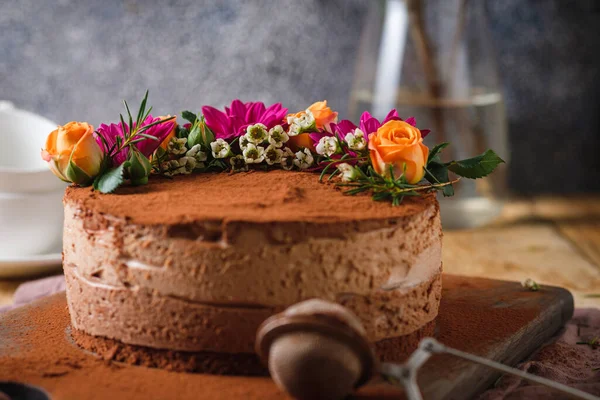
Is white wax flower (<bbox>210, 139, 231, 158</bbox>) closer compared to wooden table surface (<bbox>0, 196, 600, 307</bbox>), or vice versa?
white wax flower (<bbox>210, 139, 231, 158</bbox>)

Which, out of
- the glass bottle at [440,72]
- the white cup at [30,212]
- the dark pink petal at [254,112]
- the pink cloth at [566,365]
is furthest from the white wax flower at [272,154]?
the glass bottle at [440,72]

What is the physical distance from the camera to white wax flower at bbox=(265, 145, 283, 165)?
1.77m

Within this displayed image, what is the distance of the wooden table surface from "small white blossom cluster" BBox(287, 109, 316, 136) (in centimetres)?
98

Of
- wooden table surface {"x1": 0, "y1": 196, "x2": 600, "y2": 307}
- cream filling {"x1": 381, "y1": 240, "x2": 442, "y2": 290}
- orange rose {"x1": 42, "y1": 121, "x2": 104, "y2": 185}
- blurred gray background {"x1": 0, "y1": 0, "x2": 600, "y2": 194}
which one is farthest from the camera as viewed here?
blurred gray background {"x1": 0, "y1": 0, "x2": 600, "y2": 194}

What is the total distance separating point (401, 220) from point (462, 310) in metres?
0.47

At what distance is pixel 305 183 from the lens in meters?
1.65

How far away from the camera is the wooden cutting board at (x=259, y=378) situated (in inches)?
52.8

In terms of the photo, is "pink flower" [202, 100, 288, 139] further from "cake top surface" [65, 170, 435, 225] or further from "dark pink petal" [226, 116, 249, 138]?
"cake top surface" [65, 170, 435, 225]

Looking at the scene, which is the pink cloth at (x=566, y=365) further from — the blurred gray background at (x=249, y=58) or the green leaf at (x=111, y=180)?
the blurred gray background at (x=249, y=58)

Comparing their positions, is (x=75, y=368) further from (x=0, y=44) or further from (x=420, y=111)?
(x=0, y=44)

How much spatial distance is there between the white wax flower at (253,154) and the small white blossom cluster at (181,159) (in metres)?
0.10

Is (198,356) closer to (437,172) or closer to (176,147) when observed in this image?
(176,147)

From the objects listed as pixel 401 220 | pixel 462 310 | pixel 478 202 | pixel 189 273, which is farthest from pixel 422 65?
pixel 189 273

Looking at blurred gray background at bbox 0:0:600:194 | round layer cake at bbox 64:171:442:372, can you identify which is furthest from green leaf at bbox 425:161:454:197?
blurred gray background at bbox 0:0:600:194
